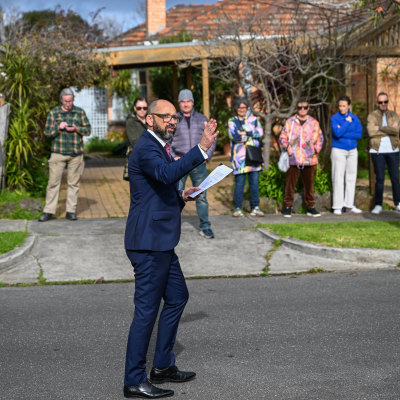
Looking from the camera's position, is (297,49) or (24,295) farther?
(297,49)

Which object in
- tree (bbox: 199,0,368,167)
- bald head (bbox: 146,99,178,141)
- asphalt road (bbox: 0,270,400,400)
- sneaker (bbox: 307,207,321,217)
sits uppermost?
tree (bbox: 199,0,368,167)

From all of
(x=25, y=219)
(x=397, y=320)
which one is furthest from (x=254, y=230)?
(x=397, y=320)

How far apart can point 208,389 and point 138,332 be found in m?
0.61

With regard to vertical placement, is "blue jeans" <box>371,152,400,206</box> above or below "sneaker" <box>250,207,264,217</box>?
above

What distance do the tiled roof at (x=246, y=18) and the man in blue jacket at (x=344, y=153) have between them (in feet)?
9.54

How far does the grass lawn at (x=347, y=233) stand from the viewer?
9414mm

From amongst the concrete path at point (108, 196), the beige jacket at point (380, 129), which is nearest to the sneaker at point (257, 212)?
the concrete path at point (108, 196)

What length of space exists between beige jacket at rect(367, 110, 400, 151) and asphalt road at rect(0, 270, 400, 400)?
4.31 metres

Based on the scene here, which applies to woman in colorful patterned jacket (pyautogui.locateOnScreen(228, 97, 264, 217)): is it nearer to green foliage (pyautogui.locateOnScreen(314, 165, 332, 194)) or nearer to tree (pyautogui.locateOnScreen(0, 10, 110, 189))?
green foliage (pyautogui.locateOnScreen(314, 165, 332, 194))

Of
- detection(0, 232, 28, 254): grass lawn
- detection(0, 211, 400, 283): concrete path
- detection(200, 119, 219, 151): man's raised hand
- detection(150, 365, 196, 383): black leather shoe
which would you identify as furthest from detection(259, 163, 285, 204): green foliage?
detection(200, 119, 219, 151): man's raised hand

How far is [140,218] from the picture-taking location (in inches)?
187

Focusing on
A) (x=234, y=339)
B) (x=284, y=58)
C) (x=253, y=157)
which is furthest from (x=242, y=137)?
(x=234, y=339)

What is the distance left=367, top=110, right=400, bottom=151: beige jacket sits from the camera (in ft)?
39.8

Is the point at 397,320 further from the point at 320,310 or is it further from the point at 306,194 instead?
the point at 306,194
